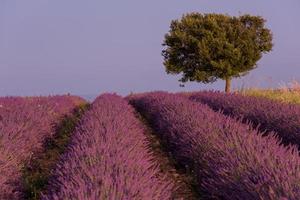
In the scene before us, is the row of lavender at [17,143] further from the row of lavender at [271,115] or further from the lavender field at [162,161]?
the row of lavender at [271,115]

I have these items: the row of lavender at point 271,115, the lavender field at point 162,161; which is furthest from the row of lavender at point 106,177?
the row of lavender at point 271,115

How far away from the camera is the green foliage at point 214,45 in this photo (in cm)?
3341

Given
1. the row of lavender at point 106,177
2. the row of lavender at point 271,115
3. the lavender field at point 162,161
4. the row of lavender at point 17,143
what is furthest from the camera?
the row of lavender at point 271,115

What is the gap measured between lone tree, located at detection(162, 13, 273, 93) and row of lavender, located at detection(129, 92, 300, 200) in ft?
79.4

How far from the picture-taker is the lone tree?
33406 millimetres

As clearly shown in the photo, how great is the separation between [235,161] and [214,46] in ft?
92.5

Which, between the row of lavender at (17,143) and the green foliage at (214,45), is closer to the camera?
the row of lavender at (17,143)

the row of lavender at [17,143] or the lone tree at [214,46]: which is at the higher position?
the lone tree at [214,46]

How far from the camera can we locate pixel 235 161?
5.64 m

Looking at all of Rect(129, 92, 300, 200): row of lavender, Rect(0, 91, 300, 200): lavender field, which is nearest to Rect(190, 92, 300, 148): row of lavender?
Rect(0, 91, 300, 200): lavender field

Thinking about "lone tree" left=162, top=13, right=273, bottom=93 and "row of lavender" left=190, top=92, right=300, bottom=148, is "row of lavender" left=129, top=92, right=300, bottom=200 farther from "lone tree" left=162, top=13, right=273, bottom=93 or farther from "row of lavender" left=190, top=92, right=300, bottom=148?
"lone tree" left=162, top=13, right=273, bottom=93

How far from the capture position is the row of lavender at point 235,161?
14.9 ft

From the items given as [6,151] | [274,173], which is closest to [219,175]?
[274,173]

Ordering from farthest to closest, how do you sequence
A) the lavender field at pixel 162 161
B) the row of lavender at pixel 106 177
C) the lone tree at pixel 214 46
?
the lone tree at pixel 214 46 → the lavender field at pixel 162 161 → the row of lavender at pixel 106 177
